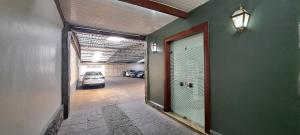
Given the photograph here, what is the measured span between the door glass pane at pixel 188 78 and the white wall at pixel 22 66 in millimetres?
2853

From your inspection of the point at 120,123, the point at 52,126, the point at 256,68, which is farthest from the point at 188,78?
the point at 52,126

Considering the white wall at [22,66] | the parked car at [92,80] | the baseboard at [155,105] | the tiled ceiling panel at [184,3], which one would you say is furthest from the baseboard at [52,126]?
the parked car at [92,80]

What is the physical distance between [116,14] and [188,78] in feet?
7.77

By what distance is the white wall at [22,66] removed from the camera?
1.01m

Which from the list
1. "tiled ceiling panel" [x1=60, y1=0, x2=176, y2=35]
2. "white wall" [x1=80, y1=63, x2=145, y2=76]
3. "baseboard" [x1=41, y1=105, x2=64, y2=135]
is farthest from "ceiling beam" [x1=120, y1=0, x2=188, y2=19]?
"white wall" [x1=80, y1=63, x2=145, y2=76]

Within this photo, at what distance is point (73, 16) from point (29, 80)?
235 cm

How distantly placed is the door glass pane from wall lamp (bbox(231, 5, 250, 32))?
2.84 feet

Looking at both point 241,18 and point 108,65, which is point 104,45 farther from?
point 108,65

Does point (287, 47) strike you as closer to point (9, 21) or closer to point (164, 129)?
point (164, 129)

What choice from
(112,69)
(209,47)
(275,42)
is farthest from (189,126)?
(112,69)

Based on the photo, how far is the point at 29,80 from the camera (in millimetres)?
1468

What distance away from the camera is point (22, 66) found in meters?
1.31

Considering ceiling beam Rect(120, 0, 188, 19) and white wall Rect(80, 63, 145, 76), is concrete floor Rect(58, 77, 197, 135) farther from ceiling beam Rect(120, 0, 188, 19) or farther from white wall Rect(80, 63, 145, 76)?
white wall Rect(80, 63, 145, 76)

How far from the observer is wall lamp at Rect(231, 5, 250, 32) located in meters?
1.91
